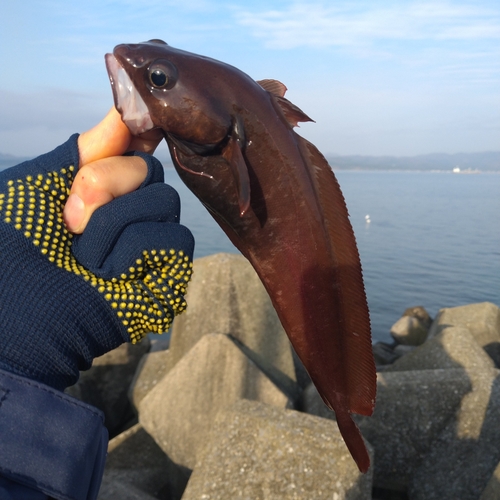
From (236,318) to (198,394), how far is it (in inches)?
74.4

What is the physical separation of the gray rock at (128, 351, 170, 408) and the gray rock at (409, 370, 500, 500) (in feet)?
11.5

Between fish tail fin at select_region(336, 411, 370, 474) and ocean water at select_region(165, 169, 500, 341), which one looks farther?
ocean water at select_region(165, 169, 500, 341)

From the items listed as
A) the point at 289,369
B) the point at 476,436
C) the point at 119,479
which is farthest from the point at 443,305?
the point at 119,479

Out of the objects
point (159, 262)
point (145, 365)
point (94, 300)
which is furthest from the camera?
point (145, 365)

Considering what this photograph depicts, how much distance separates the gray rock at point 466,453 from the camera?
16.6 feet

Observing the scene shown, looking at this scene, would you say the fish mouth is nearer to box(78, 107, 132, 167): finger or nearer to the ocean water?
box(78, 107, 132, 167): finger

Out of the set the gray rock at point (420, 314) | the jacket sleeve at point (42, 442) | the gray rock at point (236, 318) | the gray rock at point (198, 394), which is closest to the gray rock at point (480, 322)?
the gray rock at point (420, 314)

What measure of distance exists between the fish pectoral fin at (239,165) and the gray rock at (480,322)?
8484 millimetres

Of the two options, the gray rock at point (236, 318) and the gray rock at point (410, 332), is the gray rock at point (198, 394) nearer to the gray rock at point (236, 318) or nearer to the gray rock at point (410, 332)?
the gray rock at point (236, 318)

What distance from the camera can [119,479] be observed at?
→ 5.08 m

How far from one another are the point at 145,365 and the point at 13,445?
19.3ft

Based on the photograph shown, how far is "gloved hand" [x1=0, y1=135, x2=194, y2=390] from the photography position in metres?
1.77

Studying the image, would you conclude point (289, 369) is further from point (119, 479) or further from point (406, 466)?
point (119, 479)

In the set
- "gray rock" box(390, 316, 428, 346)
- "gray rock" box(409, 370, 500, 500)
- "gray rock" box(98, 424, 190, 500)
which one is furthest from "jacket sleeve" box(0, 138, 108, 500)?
"gray rock" box(390, 316, 428, 346)
